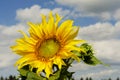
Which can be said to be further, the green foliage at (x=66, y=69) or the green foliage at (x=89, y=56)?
the green foliage at (x=89, y=56)

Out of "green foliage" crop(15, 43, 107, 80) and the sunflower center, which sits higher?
the sunflower center

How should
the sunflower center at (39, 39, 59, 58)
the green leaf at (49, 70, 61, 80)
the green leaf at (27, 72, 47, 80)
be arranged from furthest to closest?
the sunflower center at (39, 39, 59, 58)
the green leaf at (27, 72, 47, 80)
the green leaf at (49, 70, 61, 80)

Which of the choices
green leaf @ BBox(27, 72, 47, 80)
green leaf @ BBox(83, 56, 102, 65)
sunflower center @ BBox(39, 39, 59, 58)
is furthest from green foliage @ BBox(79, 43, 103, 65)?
green leaf @ BBox(27, 72, 47, 80)

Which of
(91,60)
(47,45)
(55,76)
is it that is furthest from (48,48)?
(91,60)

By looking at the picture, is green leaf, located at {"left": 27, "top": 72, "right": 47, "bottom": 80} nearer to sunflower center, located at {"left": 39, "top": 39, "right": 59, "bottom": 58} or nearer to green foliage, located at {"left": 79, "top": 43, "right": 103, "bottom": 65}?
sunflower center, located at {"left": 39, "top": 39, "right": 59, "bottom": 58}

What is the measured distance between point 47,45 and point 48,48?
0.06 meters

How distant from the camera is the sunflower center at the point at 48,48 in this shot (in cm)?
545

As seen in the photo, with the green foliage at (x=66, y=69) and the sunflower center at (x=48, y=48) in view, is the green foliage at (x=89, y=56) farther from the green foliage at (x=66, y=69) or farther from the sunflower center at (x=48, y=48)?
the sunflower center at (x=48, y=48)

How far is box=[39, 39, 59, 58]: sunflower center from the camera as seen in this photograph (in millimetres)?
5453

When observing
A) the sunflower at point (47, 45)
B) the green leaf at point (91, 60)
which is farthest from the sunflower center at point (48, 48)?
the green leaf at point (91, 60)

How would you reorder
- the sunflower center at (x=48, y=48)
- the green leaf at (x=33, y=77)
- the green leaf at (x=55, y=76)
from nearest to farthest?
the green leaf at (x=55, y=76), the green leaf at (x=33, y=77), the sunflower center at (x=48, y=48)

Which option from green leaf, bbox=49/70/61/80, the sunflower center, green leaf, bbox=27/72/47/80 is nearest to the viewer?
green leaf, bbox=49/70/61/80

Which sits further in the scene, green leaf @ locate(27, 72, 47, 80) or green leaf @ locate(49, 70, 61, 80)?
green leaf @ locate(27, 72, 47, 80)

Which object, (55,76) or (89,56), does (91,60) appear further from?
(55,76)
